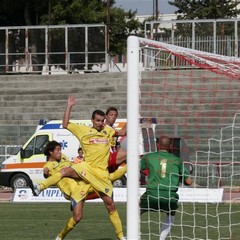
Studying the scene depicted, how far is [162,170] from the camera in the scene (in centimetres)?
1397

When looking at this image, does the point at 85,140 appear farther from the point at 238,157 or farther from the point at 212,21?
the point at 212,21

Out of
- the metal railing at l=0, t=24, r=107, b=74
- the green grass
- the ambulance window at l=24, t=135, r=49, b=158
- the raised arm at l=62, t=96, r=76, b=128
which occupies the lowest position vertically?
the green grass

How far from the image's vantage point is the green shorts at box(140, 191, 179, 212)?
13870mm

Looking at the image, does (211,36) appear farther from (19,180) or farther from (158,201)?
(158,201)

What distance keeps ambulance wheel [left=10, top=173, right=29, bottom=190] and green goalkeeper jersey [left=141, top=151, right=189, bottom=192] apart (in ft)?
54.9

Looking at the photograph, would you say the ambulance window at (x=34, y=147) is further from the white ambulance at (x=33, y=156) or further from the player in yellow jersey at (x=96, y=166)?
the player in yellow jersey at (x=96, y=166)

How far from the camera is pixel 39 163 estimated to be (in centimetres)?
3075

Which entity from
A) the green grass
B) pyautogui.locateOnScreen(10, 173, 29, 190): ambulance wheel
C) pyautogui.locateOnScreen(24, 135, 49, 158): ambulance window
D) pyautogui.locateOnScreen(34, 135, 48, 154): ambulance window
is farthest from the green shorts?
pyautogui.locateOnScreen(24, 135, 49, 158): ambulance window

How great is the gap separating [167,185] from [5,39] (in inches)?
1120

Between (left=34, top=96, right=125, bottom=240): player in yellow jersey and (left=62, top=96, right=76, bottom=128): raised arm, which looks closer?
(left=62, top=96, right=76, bottom=128): raised arm

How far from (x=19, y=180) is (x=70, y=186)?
15187 mm

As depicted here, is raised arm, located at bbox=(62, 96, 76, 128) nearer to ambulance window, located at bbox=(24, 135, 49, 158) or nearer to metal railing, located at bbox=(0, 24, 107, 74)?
ambulance window, located at bbox=(24, 135, 49, 158)

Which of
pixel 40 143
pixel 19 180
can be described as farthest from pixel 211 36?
pixel 19 180

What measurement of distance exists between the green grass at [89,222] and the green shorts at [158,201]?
6.17 ft
